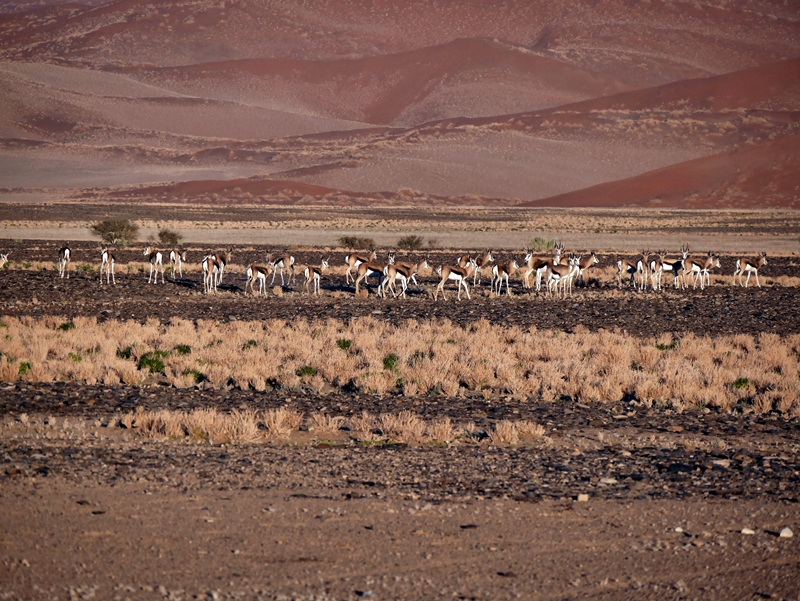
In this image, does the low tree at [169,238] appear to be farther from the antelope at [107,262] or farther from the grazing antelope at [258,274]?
the grazing antelope at [258,274]

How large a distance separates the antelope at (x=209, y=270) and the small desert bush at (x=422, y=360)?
7.42 metres

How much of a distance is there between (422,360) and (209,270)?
46.1 feet

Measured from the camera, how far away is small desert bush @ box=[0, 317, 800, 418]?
16906 mm

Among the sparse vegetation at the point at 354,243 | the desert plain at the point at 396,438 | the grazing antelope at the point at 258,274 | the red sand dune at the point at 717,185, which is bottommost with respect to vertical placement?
the desert plain at the point at 396,438

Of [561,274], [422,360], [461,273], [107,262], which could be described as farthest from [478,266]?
[422,360]

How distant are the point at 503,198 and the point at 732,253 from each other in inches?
3921

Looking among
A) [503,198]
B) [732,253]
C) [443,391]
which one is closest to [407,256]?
[732,253]

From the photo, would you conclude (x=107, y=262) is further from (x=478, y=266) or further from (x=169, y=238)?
(x=169, y=238)

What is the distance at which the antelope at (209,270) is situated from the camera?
31.6m

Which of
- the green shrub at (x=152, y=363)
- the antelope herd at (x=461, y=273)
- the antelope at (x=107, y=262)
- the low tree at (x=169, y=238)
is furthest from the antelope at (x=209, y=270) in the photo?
the low tree at (x=169, y=238)

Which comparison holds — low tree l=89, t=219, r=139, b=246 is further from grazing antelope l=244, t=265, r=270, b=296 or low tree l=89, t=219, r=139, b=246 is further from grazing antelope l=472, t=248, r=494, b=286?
grazing antelope l=244, t=265, r=270, b=296

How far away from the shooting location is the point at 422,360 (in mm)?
19250

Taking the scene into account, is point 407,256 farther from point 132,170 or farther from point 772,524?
point 132,170

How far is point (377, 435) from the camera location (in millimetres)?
13516
